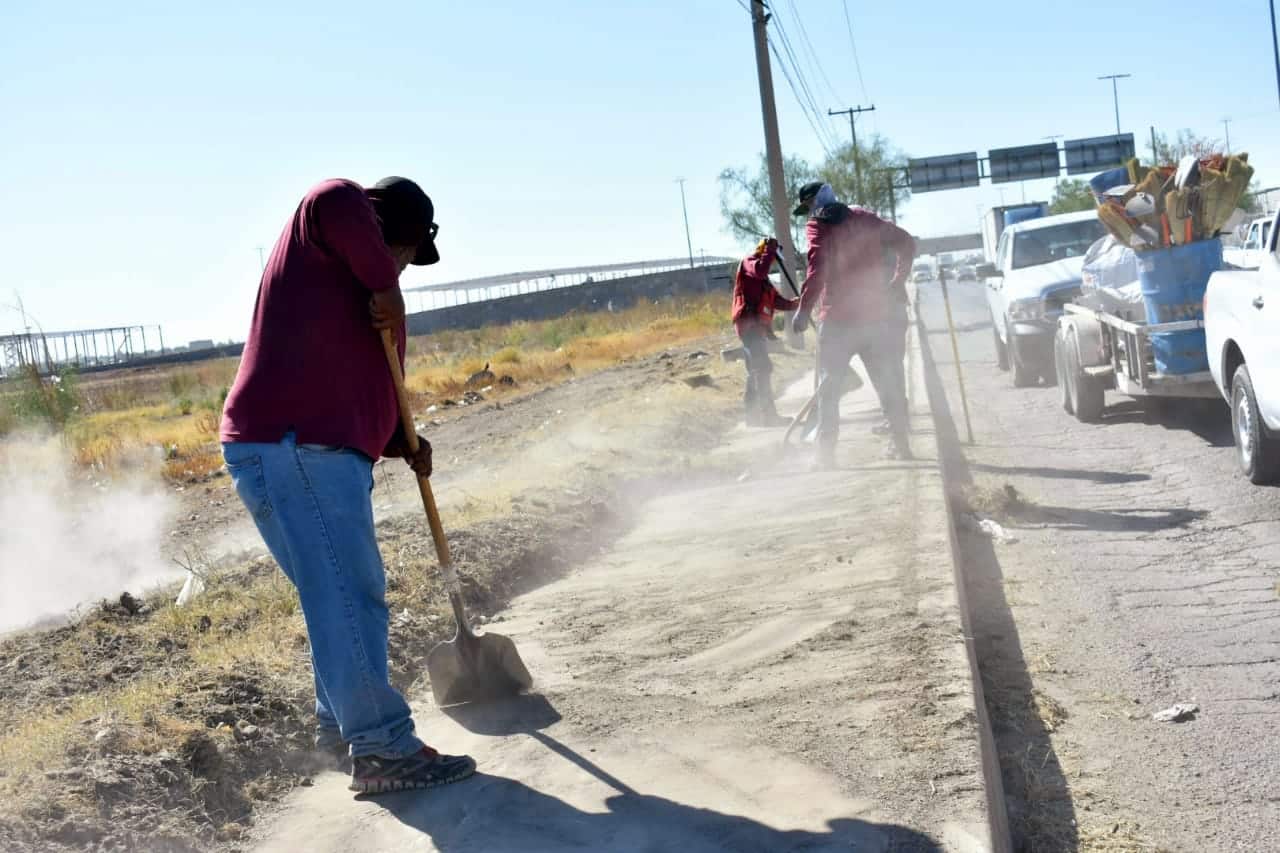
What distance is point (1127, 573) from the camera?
692 cm

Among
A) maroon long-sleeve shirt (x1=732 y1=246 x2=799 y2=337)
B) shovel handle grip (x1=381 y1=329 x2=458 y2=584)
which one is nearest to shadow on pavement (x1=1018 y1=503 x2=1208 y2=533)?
shovel handle grip (x1=381 y1=329 x2=458 y2=584)

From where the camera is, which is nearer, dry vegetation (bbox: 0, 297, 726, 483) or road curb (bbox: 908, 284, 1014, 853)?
road curb (bbox: 908, 284, 1014, 853)

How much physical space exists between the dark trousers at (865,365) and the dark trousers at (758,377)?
315 centimetres

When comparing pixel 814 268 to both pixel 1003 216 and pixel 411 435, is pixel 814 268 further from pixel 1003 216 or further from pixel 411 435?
pixel 1003 216

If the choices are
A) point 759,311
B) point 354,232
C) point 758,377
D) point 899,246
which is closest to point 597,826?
point 354,232

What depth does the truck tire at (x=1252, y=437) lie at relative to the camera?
8.12 meters

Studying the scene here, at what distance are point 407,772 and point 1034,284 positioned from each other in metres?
13.4

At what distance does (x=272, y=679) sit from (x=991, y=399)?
39.6ft

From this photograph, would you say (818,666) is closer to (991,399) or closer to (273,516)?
(273,516)

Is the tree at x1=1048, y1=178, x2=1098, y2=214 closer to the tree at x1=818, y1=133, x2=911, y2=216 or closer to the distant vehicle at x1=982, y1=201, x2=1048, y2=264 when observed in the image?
the tree at x1=818, y1=133, x2=911, y2=216

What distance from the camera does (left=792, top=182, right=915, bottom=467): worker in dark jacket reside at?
9602 mm

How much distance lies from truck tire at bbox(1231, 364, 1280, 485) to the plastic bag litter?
242 centimetres

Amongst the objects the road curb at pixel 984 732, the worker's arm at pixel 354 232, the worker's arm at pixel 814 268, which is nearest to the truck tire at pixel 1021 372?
the road curb at pixel 984 732

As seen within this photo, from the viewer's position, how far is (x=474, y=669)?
16.3ft
